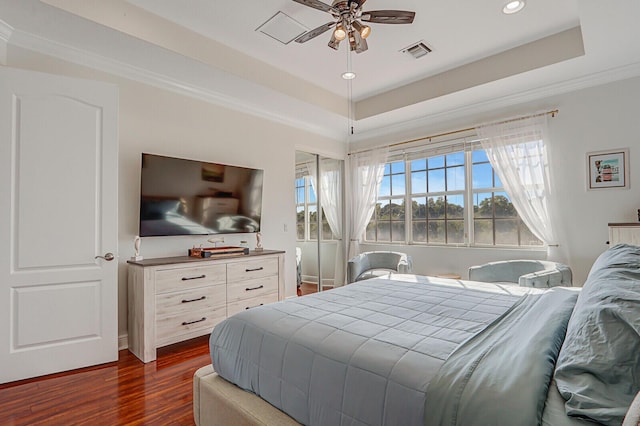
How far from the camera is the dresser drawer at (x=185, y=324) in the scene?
2838 mm

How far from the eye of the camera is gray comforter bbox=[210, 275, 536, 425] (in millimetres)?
1129

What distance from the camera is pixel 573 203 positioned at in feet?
11.6

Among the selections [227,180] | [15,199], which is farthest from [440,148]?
[15,199]

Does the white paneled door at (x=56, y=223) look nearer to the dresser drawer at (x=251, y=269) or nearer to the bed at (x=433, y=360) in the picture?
the dresser drawer at (x=251, y=269)

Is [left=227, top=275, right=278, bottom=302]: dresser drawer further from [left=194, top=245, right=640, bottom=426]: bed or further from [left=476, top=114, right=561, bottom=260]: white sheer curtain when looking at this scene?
[left=476, top=114, right=561, bottom=260]: white sheer curtain

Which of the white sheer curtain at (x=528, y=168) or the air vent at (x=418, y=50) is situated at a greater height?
the air vent at (x=418, y=50)

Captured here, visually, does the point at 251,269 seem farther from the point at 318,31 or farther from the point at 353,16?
the point at 353,16

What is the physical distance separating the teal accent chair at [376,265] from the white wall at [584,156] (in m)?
1.37

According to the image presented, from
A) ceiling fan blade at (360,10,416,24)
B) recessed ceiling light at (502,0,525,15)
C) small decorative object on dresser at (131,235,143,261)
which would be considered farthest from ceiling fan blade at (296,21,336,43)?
small decorative object on dresser at (131,235,143,261)

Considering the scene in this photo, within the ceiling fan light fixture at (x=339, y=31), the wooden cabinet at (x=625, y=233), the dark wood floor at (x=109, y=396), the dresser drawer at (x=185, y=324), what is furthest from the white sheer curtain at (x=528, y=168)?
the dark wood floor at (x=109, y=396)

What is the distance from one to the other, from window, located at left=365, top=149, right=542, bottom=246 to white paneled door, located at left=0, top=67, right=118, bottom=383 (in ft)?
12.3

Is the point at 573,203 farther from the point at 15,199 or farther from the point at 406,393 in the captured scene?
the point at 15,199

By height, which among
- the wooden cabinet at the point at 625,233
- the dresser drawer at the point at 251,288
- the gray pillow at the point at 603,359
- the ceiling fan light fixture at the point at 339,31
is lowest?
the dresser drawer at the point at 251,288

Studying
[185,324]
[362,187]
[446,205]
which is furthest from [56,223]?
[446,205]
